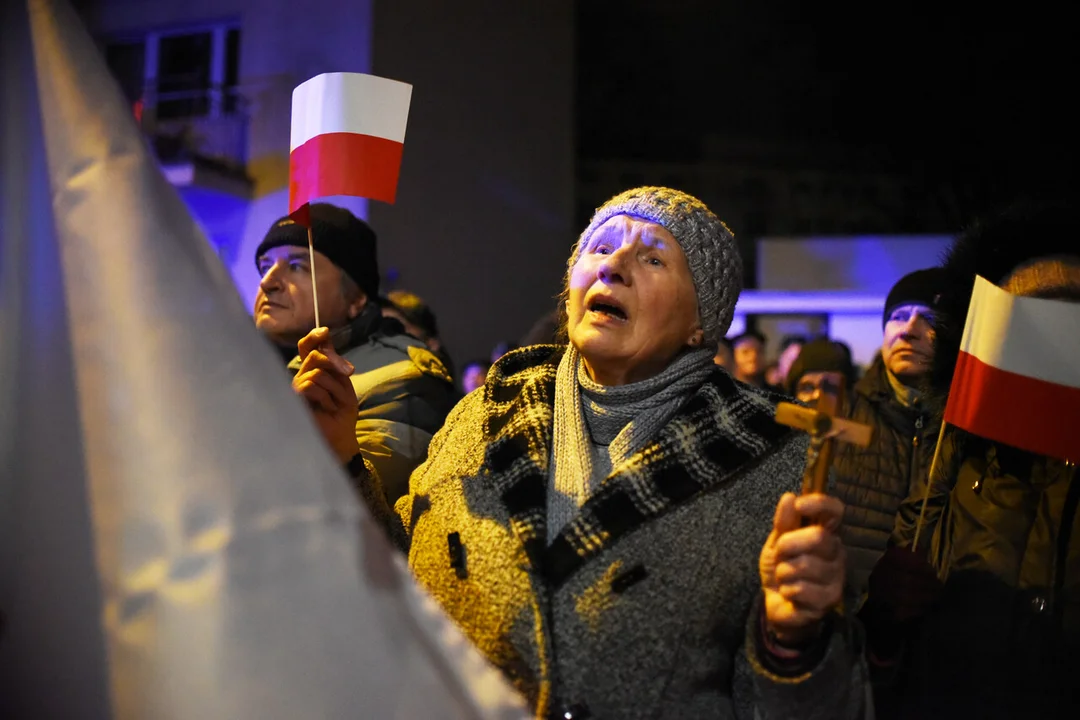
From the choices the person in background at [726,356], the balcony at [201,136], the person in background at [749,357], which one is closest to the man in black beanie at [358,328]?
the person in background at [726,356]

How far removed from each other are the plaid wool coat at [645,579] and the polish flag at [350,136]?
0.73m

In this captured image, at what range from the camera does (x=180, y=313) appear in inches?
36.2

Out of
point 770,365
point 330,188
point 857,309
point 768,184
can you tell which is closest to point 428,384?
point 330,188

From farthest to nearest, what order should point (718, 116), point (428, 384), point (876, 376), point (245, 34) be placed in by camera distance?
point (718, 116)
point (245, 34)
point (876, 376)
point (428, 384)

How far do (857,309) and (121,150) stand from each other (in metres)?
11.3

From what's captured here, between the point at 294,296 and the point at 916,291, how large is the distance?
7.76 feet

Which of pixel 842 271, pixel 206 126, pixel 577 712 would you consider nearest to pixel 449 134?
pixel 206 126

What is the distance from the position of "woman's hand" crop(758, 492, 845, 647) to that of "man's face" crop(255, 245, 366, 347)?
1.81 metres

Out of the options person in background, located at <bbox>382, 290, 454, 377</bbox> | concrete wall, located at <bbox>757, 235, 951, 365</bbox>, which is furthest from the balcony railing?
concrete wall, located at <bbox>757, 235, 951, 365</bbox>

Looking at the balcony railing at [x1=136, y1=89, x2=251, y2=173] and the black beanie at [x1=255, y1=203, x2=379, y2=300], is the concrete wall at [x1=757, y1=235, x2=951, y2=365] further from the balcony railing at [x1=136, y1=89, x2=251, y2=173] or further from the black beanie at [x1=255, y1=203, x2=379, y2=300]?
the black beanie at [x1=255, y1=203, x2=379, y2=300]

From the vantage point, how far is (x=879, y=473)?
291 centimetres

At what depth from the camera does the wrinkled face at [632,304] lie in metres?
1.94

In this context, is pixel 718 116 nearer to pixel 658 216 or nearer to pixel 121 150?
pixel 658 216

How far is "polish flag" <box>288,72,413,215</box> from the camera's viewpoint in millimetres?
2029
